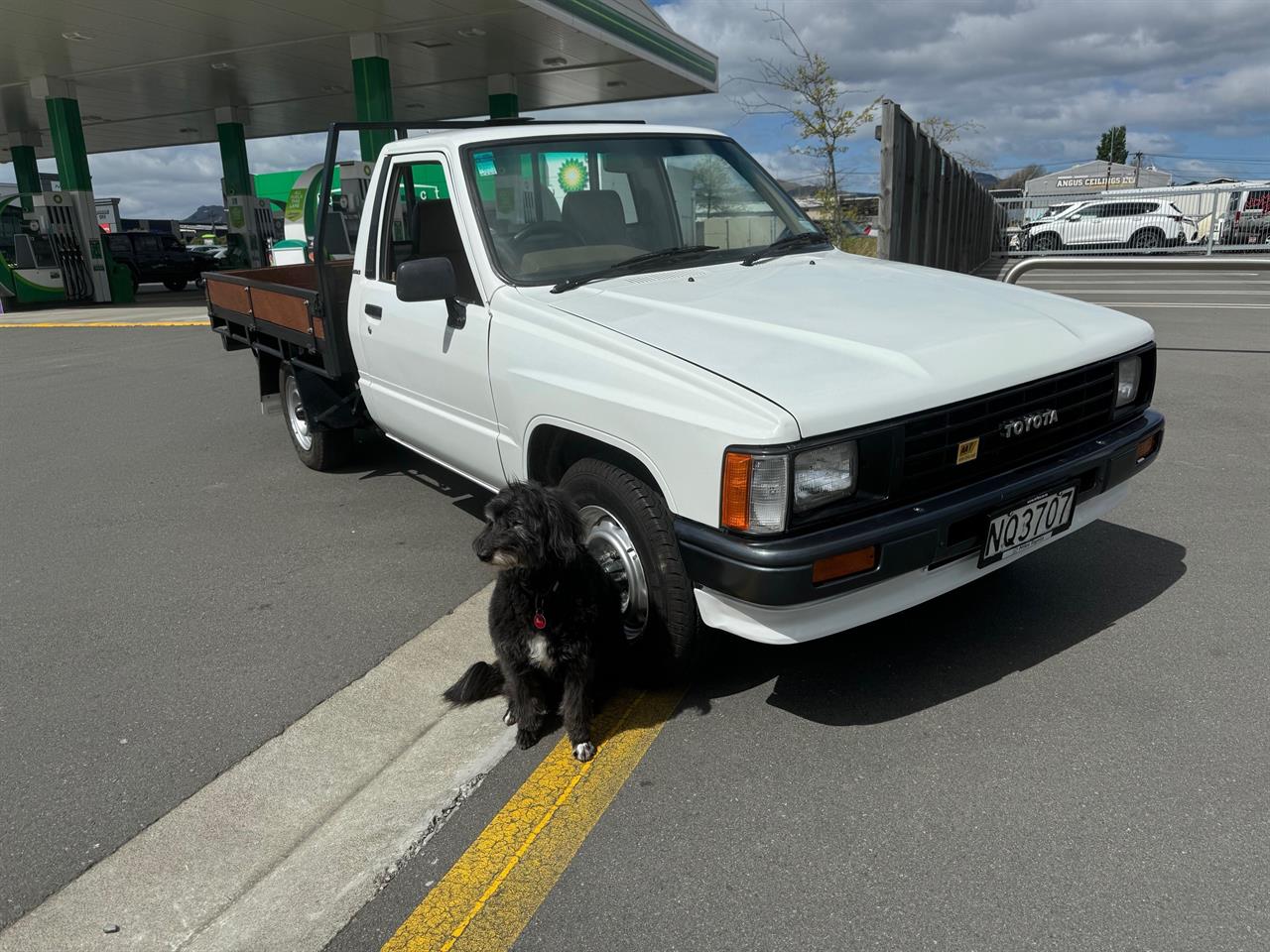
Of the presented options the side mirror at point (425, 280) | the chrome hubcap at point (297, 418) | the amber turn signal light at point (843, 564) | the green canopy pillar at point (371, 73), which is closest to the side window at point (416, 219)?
the side mirror at point (425, 280)

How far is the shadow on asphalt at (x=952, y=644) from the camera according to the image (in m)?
3.24

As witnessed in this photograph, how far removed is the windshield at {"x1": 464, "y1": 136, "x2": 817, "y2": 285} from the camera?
3920 mm

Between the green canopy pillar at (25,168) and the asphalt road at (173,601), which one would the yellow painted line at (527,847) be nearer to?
the asphalt road at (173,601)

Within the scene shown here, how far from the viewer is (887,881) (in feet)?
7.75

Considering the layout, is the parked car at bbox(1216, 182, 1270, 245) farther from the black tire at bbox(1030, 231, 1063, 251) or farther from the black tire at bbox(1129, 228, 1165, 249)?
the black tire at bbox(1030, 231, 1063, 251)

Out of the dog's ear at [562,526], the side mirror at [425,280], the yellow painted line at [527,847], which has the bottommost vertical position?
the yellow painted line at [527,847]

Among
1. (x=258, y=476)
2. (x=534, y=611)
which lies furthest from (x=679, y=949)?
(x=258, y=476)

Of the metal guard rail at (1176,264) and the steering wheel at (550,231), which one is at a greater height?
the steering wheel at (550,231)

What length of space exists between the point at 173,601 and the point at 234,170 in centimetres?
2896

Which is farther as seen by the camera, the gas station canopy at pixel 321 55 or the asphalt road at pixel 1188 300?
the gas station canopy at pixel 321 55

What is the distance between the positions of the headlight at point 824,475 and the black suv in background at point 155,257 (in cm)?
3189

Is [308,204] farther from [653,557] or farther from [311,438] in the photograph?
[653,557]

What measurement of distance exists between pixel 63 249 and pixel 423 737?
25572mm

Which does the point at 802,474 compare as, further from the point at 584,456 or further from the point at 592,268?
the point at 592,268
